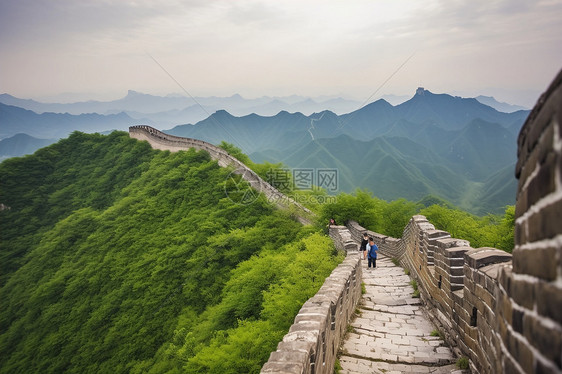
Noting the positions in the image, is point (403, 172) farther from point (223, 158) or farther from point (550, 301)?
point (550, 301)

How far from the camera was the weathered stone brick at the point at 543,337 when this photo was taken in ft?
3.55

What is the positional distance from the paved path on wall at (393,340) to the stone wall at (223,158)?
8829 millimetres

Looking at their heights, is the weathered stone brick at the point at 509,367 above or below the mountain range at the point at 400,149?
below

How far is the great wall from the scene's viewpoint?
45.0 inches

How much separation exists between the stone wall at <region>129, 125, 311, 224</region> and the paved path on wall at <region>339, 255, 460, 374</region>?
348 inches

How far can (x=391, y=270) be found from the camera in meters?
10.1

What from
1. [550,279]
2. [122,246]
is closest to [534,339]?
[550,279]

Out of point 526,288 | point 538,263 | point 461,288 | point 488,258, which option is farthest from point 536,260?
point 461,288

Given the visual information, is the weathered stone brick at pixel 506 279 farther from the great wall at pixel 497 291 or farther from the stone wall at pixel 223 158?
the stone wall at pixel 223 158

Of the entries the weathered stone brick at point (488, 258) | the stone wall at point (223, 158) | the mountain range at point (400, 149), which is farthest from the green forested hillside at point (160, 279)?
the mountain range at point (400, 149)

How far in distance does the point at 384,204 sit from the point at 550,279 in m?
20.0

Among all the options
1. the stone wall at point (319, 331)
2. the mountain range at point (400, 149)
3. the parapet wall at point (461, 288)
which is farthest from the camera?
the mountain range at point (400, 149)

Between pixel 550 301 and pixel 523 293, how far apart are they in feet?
0.91

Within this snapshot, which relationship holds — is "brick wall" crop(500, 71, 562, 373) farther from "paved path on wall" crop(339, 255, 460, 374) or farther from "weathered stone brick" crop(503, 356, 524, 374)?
"paved path on wall" crop(339, 255, 460, 374)
